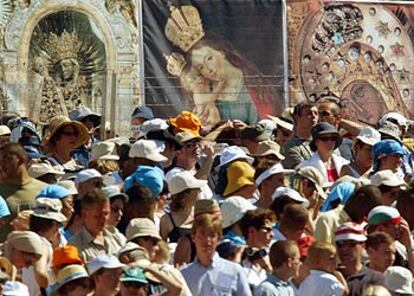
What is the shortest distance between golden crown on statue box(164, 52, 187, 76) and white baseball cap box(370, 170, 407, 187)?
7.82 m

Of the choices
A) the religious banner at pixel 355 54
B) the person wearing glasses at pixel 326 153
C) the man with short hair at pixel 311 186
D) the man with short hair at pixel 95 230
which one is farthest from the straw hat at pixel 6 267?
the religious banner at pixel 355 54

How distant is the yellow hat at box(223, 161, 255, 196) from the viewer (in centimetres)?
1398

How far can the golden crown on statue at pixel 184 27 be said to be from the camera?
2200cm

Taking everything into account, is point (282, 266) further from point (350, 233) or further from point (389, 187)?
point (389, 187)

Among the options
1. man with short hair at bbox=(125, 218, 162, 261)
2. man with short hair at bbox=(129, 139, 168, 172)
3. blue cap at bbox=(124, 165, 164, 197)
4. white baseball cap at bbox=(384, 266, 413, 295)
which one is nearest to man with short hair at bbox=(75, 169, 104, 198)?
blue cap at bbox=(124, 165, 164, 197)

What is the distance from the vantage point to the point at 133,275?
11047 millimetres

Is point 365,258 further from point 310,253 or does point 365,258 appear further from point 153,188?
point 153,188

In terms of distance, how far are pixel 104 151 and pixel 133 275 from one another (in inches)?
160

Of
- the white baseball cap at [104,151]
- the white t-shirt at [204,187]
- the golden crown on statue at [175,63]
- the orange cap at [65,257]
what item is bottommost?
the orange cap at [65,257]

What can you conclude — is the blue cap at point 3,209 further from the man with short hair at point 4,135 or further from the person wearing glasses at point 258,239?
the man with short hair at point 4,135

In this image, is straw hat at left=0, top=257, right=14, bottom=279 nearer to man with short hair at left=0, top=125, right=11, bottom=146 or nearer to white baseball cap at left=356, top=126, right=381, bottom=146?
man with short hair at left=0, top=125, right=11, bottom=146

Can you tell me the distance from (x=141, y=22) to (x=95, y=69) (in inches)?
40.4

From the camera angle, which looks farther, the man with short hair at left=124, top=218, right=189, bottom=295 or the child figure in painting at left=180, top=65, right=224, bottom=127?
the child figure in painting at left=180, top=65, right=224, bottom=127

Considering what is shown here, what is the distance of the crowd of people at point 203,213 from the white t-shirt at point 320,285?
0.4 inches
